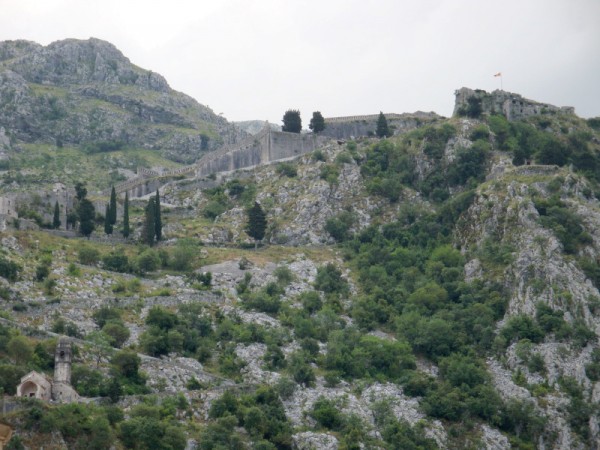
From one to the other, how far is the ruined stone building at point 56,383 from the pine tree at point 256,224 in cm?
3418

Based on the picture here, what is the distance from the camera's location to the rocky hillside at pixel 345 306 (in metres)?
67.4

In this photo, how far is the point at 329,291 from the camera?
88.2 meters

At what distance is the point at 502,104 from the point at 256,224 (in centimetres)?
2881

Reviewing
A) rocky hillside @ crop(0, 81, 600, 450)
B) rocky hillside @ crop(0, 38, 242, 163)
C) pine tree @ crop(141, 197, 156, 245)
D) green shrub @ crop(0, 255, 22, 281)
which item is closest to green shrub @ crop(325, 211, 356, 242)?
rocky hillside @ crop(0, 81, 600, 450)

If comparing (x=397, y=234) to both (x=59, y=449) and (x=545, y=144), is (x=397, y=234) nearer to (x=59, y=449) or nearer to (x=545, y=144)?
(x=545, y=144)

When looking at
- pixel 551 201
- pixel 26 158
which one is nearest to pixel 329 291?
pixel 551 201

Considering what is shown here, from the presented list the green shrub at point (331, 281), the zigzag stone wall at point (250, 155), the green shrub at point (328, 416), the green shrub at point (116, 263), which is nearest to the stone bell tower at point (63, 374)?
the green shrub at point (328, 416)

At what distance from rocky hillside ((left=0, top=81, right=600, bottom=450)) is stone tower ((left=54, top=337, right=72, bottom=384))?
3.20 ft

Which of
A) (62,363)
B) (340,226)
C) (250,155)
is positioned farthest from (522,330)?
(250,155)

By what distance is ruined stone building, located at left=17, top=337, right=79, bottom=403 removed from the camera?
5981 centimetres

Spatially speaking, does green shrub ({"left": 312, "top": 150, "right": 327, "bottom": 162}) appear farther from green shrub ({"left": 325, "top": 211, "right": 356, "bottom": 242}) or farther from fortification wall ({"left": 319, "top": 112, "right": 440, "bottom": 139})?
green shrub ({"left": 325, "top": 211, "right": 356, "bottom": 242})

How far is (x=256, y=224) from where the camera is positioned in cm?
9912

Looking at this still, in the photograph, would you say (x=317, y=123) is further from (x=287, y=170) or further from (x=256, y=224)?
(x=256, y=224)

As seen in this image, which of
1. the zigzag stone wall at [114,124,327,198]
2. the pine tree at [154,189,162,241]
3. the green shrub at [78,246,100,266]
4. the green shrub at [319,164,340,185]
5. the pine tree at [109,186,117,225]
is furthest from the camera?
the zigzag stone wall at [114,124,327,198]
